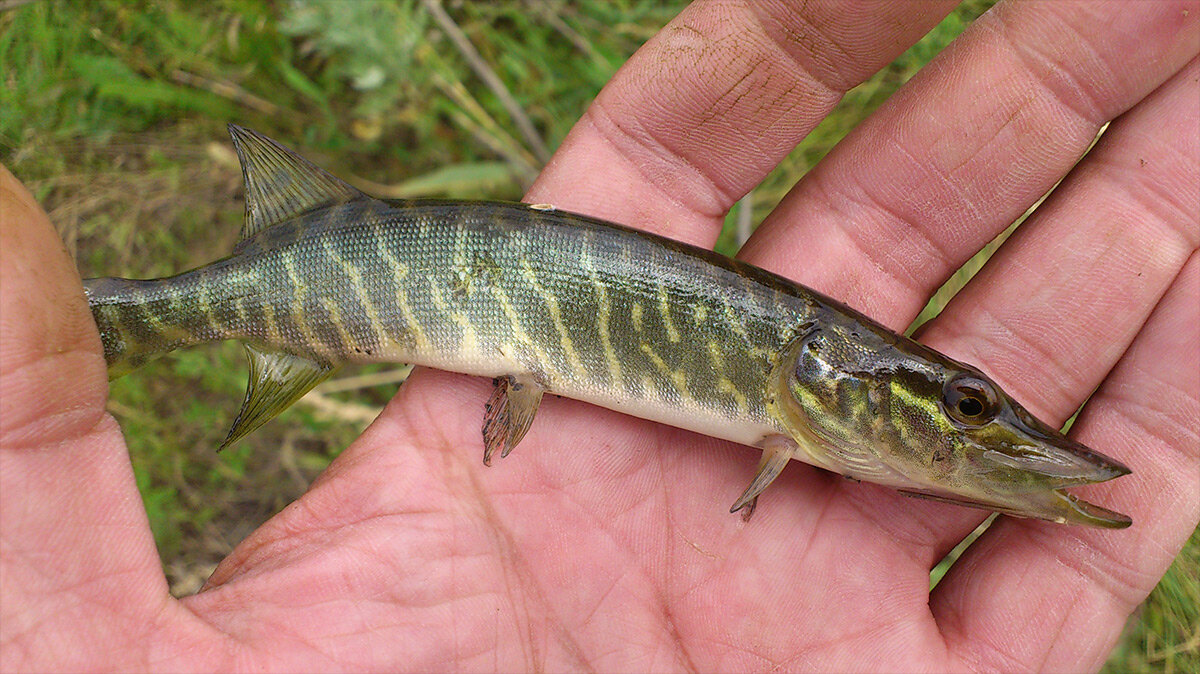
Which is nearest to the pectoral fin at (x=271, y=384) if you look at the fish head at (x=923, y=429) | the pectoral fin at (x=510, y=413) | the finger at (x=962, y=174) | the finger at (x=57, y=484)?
the finger at (x=57, y=484)

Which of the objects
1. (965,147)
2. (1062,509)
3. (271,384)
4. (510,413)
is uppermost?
(965,147)

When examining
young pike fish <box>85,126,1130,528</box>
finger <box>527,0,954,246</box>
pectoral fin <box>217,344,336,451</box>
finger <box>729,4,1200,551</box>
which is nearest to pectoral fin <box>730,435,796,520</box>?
young pike fish <box>85,126,1130,528</box>

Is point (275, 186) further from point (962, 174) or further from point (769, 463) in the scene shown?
point (962, 174)

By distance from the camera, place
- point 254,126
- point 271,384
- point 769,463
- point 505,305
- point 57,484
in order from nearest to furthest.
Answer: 1. point 57,484
2. point 769,463
3. point 505,305
4. point 271,384
5. point 254,126

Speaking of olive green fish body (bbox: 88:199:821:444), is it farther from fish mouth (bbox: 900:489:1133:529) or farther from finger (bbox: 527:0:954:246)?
fish mouth (bbox: 900:489:1133:529)

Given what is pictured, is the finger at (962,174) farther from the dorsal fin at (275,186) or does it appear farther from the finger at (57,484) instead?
the finger at (57,484)

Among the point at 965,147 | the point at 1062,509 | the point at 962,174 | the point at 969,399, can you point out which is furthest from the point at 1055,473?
the point at 965,147

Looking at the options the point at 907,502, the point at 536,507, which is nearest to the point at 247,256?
the point at 536,507
